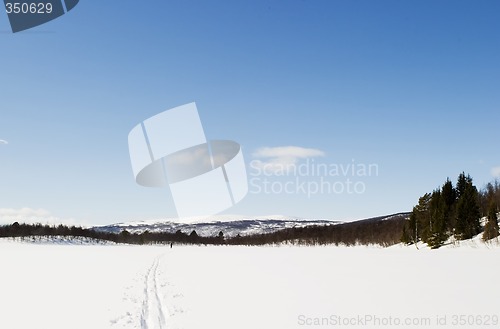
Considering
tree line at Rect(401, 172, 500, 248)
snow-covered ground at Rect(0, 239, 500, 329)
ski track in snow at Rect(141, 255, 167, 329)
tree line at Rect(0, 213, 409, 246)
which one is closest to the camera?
ski track in snow at Rect(141, 255, 167, 329)

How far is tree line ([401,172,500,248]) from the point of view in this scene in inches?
2400

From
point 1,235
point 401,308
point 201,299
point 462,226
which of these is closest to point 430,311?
point 401,308

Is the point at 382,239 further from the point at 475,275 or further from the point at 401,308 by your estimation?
the point at 401,308

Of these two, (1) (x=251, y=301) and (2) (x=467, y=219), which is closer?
(1) (x=251, y=301)

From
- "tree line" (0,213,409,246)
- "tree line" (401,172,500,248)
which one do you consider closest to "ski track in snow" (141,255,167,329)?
"tree line" (401,172,500,248)

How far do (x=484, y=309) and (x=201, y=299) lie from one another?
8092 mm

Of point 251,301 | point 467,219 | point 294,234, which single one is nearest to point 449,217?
point 467,219

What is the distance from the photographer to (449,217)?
67000 millimetres

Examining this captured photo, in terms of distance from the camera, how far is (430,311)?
34.8ft

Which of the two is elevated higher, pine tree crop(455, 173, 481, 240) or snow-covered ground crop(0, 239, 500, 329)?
pine tree crop(455, 173, 481, 240)

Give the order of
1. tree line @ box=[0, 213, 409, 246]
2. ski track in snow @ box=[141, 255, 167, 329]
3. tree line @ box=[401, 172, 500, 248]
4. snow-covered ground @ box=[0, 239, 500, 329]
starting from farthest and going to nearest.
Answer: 1. tree line @ box=[0, 213, 409, 246]
2. tree line @ box=[401, 172, 500, 248]
3. snow-covered ground @ box=[0, 239, 500, 329]
4. ski track in snow @ box=[141, 255, 167, 329]

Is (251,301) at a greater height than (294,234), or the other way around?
(294,234)

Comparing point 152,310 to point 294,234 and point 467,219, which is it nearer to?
point 467,219

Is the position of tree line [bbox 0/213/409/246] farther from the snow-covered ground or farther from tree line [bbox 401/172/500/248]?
the snow-covered ground
